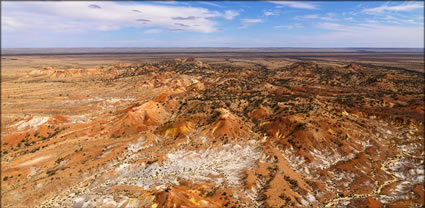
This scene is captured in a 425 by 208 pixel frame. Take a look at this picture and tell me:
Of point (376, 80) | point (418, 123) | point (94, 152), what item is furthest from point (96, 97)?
point (376, 80)

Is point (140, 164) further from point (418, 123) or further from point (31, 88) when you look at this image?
point (31, 88)

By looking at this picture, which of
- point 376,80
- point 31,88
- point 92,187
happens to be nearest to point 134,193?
point 92,187

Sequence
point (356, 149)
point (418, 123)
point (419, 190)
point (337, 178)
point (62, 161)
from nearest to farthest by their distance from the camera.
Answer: point (419, 190)
point (337, 178)
point (62, 161)
point (356, 149)
point (418, 123)

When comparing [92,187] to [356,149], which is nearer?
[92,187]

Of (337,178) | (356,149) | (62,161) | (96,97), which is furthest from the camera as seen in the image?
(96,97)

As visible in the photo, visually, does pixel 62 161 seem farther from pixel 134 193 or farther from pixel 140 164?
pixel 134 193

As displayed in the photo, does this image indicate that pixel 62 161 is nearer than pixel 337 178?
No

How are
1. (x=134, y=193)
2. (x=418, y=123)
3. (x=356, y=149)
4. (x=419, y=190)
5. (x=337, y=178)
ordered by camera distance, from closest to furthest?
1. (x=134, y=193)
2. (x=419, y=190)
3. (x=337, y=178)
4. (x=356, y=149)
5. (x=418, y=123)

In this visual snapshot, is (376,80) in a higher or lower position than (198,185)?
higher

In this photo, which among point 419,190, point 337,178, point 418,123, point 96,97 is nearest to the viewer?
point 419,190
